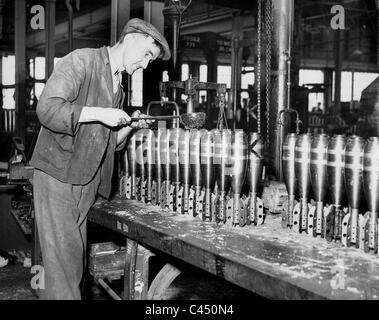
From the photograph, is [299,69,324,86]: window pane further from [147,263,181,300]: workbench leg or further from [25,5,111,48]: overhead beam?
[147,263,181,300]: workbench leg

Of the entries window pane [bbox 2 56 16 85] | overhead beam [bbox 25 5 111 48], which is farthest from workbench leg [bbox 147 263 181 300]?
window pane [bbox 2 56 16 85]

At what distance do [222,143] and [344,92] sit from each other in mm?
18075

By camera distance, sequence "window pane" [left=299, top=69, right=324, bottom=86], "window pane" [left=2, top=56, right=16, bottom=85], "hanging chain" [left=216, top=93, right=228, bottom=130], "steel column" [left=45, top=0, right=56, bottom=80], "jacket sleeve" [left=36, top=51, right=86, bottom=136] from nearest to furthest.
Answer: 1. "jacket sleeve" [left=36, top=51, right=86, bottom=136]
2. "hanging chain" [left=216, top=93, right=228, bottom=130]
3. "steel column" [left=45, top=0, right=56, bottom=80]
4. "window pane" [left=2, top=56, right=16, bottom=85]
5. "window pane" [left=299, top=69, right=324, bottom=86]

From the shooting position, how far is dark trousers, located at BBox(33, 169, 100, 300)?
2182mm

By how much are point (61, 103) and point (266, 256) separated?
1098mm

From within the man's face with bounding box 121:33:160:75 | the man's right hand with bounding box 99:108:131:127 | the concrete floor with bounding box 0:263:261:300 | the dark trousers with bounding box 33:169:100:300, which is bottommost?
the concrete floor with bounding box 0:263:261:300

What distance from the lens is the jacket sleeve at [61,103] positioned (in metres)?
2.01

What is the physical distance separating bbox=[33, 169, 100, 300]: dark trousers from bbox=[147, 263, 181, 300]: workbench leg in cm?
36

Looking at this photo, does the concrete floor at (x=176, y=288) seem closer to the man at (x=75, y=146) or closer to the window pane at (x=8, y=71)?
the man at (x=75, y=146)

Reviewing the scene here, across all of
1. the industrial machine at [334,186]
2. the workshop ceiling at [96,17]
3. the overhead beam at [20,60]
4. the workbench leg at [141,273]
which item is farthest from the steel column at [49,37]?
the industrial machine at [334,186]

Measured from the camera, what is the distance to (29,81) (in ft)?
32.0

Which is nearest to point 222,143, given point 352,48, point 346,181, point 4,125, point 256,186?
point 256,186

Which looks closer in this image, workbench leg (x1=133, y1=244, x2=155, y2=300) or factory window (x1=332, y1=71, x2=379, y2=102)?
workbench leg (x1=133, y1=244, x2=155, y2=300)
